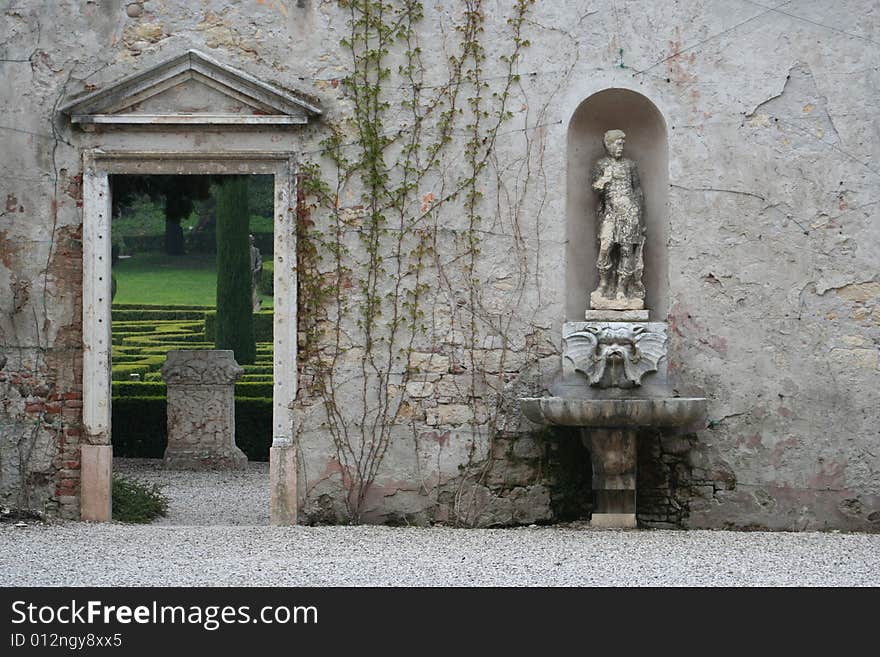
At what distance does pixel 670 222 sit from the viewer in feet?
30.7

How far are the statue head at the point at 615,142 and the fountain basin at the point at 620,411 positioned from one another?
1658 mm

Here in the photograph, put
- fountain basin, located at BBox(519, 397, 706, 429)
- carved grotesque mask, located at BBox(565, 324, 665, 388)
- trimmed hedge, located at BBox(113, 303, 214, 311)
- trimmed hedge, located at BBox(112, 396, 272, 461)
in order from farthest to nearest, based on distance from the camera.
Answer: trimmed hedge, located at BBox(113, 303, 214, 311) → trimmed hedge, located at BBox(112, 396, 272, 461) → carved grotesque mask, located at BBox(565, 324, 665, 388) → fountain basin, located at BBox(519, 397, 706, 429)

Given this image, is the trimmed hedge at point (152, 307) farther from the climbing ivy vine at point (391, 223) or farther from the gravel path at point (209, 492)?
the climbing ivy vine at point (391, 223)

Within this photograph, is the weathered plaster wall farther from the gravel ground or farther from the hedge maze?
the hedge maze

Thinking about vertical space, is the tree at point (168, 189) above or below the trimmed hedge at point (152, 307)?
above

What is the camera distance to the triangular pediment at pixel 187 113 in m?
9.23

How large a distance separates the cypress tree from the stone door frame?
1134 cm

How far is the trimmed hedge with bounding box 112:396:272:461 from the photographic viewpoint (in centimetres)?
1650

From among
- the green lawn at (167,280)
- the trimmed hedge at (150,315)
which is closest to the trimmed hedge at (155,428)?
the trimmed hedge at (150,315)

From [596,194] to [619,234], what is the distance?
1.30ft

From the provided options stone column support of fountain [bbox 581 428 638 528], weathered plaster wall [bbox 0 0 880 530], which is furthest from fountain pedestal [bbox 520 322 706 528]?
weathered plaster wall [bbox 0 0 880 530]

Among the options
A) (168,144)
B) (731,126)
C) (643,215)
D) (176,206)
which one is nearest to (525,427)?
(643,215)

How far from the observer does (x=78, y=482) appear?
369 inches

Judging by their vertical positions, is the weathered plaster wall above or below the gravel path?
above
